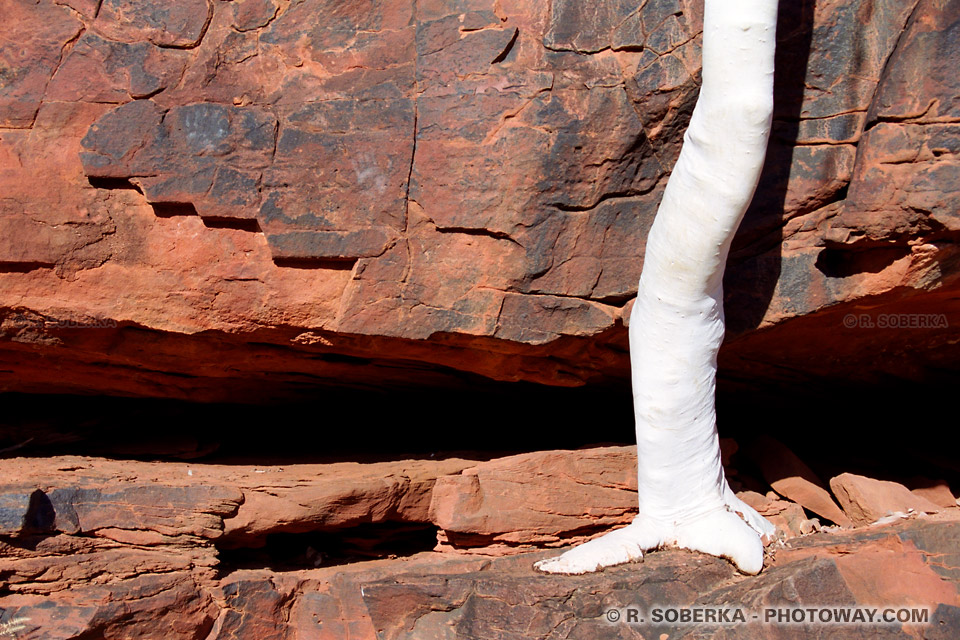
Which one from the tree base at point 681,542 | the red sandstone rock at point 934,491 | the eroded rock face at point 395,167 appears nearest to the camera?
the tree base at point 681,542

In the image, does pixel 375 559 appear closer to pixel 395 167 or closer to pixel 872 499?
pixel 395 167

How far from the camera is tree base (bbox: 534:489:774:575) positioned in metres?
2.88

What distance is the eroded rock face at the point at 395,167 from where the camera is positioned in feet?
9.95

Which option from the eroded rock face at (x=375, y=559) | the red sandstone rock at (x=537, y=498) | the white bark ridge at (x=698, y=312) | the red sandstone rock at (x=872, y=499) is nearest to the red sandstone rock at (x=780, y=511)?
the eroded rock face at (x=375, y=559)

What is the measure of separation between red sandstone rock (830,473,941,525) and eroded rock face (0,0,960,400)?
90 centimetres

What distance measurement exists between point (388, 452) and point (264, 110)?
2.09 metres

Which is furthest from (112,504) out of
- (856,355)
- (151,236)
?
(856,355)

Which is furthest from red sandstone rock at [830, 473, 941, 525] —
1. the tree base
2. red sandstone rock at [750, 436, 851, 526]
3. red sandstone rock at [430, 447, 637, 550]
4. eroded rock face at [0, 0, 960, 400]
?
red sandstone rock at [430, 447, 637, 550]

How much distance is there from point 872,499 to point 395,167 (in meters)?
2.64

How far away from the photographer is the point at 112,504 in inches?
Result: 125

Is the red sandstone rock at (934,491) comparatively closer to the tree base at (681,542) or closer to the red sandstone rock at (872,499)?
the red sandstone rock at (872,499)

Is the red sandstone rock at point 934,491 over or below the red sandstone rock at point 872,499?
below

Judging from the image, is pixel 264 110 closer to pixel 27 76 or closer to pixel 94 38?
pixel 94 38

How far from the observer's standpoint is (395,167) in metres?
3.10
